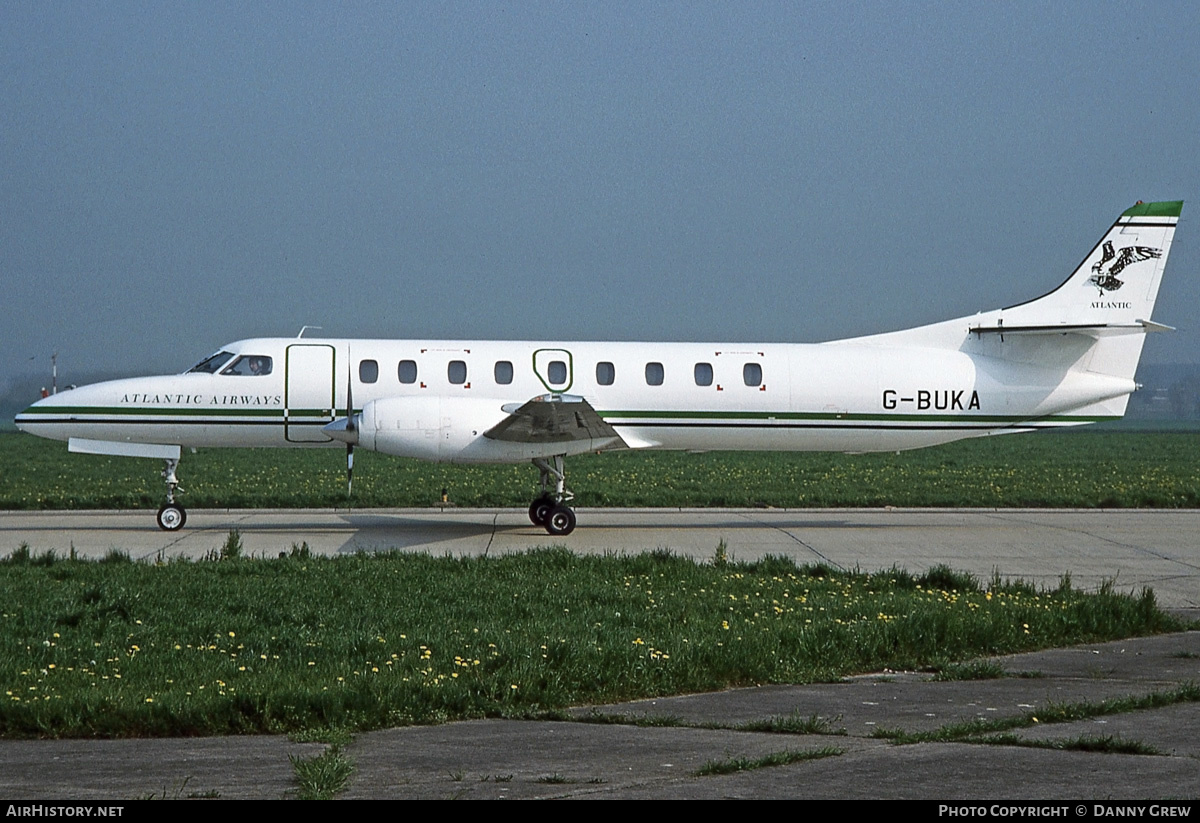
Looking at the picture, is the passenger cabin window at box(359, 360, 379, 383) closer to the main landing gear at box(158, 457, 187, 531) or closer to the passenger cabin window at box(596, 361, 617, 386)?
the main landing gear at box(158, 457, 187, 531)

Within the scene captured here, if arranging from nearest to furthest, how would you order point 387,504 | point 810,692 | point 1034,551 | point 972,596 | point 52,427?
point 810,692 < point 972,596 < point 1034,551 < point 52,427 < point 387,504

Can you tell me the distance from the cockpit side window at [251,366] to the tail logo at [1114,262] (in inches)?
575

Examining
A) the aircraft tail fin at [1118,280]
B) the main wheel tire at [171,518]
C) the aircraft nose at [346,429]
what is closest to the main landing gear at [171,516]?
the main wheel tire at [171,518]

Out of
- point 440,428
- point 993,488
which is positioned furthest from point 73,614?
point 993,488

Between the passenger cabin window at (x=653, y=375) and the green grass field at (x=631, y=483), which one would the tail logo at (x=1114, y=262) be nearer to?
the green grass field at (x=631, y=483)

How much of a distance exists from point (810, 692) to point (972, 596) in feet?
16.9

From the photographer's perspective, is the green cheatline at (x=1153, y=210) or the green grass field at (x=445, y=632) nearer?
the green grass field at (x=445, y=632)

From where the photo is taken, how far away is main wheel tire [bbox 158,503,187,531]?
2056 cm

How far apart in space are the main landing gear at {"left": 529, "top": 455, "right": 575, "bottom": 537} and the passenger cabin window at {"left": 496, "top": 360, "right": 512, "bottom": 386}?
145 cm

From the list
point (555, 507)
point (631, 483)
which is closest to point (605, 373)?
point (555, 507)

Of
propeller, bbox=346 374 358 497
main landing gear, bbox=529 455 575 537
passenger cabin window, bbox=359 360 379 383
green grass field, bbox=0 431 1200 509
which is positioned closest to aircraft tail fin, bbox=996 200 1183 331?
green grass field, bbox=0 431 1200 509

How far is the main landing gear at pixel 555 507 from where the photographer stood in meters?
20.5

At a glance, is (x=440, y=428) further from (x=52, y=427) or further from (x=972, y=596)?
(x=972, y=596)

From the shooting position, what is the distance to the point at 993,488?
31672mm
